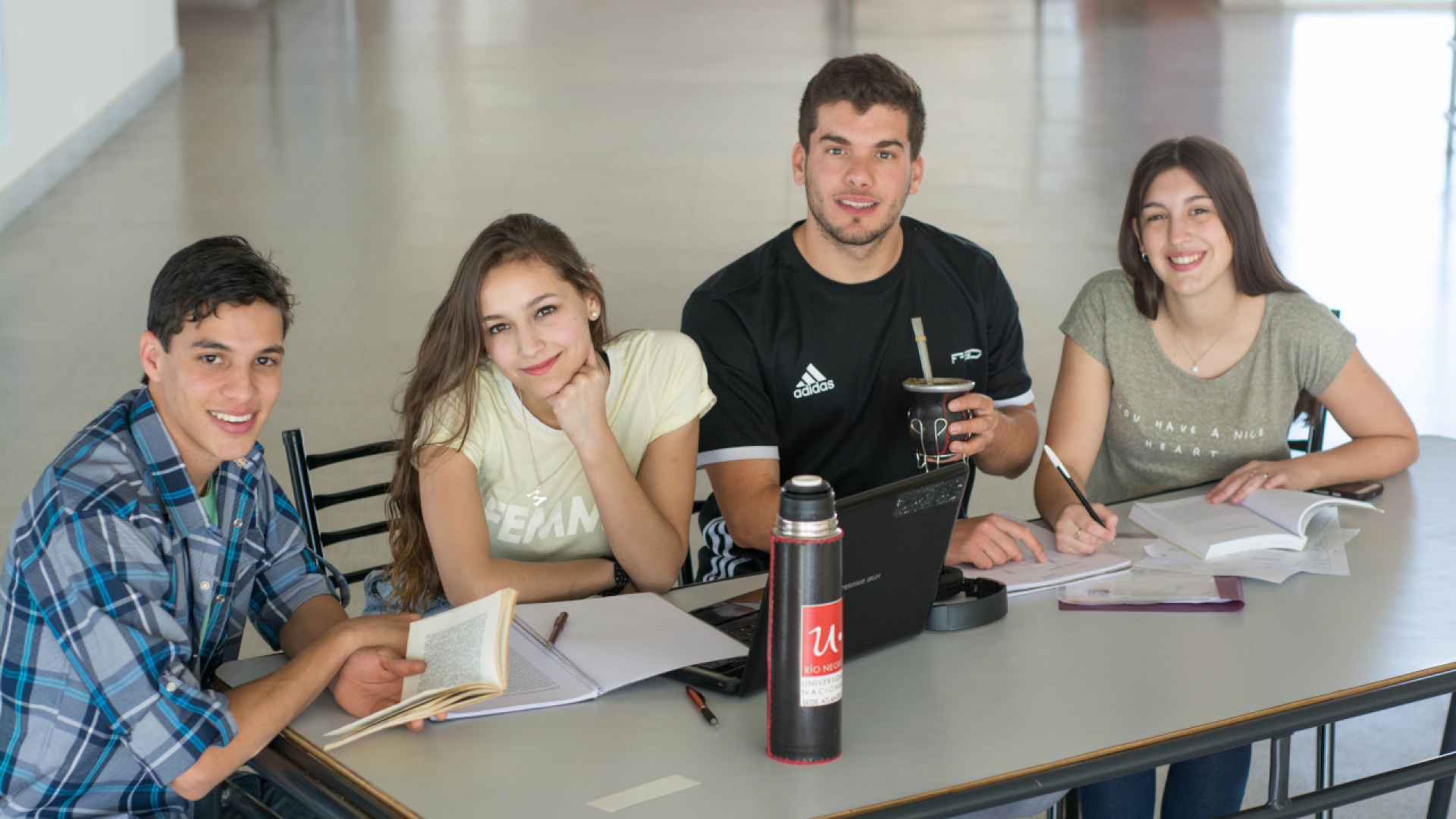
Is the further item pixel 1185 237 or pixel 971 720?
pixel 1185 237

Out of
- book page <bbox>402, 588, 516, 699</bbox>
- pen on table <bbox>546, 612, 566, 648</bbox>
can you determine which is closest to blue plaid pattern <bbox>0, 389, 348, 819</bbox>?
book page <bbox>402, 588, 516, 699</bbox>

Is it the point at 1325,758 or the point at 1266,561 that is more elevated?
the point at 1266,561

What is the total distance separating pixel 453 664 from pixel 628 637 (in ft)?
0.85

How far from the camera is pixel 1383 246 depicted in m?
6.33

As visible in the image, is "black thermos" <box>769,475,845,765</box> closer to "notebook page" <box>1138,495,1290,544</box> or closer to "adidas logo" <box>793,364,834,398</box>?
"notebook page" <box>1138,495,1290,544</box>

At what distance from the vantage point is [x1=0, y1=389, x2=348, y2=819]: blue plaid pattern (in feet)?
4.86

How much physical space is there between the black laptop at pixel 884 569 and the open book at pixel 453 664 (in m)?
0.24

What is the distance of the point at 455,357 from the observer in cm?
213

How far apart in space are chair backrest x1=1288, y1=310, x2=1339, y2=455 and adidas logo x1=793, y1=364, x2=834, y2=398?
897 mm

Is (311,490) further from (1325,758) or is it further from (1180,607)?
(1325,758)

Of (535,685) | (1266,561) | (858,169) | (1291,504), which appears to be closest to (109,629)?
(535,685)

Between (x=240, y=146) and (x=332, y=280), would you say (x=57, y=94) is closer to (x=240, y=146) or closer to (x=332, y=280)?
(x=240, y=146)

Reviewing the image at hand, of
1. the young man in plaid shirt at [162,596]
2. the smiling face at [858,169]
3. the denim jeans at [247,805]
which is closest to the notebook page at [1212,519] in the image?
the smiling face at [858,169]

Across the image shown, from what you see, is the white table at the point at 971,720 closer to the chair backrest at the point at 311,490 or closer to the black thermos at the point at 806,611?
the black thermos at the point at 806,611
